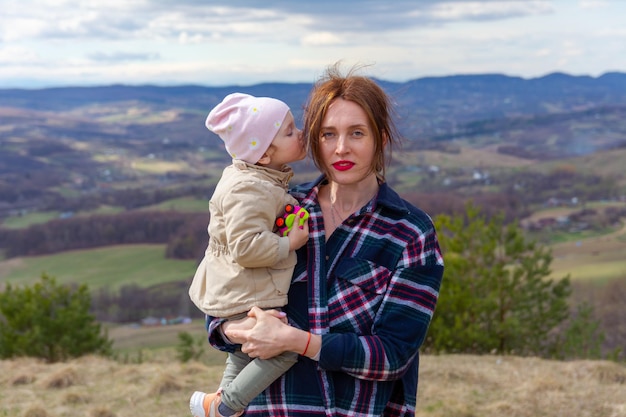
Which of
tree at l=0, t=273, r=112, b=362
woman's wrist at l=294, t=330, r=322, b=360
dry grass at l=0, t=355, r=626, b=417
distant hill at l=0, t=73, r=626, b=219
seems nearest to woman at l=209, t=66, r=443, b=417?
woman's wrist at l=294, t=330, r=322, b=360

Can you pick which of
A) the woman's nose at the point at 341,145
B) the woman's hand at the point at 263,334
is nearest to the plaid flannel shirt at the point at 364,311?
the woman's hand at the point at 263,334

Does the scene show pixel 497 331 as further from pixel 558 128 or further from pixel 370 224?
pixel 558 128

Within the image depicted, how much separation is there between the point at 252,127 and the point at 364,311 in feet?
2.68

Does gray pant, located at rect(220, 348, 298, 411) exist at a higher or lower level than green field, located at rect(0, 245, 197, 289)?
higher

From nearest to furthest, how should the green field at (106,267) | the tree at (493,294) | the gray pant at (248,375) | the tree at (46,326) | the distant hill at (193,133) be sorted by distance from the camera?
the gray pant at (248,375) < the tree at (46,326) < the tree at (493,294) < the green field at (106,267) < the distant hill at (193,133)

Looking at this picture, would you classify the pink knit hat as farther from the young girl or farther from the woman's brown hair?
the woman's brown hair

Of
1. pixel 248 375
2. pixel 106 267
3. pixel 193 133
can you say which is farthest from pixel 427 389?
pixel 193 133

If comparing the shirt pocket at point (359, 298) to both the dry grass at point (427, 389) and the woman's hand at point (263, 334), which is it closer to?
the woman's hand at point (263, 334)

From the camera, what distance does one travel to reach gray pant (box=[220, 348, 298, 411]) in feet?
7.43

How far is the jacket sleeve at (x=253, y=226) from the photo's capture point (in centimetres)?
221

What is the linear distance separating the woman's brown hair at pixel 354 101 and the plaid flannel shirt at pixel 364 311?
0.23m

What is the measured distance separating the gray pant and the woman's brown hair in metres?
0.75

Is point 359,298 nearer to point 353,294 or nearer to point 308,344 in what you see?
point 353,294

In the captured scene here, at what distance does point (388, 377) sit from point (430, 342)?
12077mm
